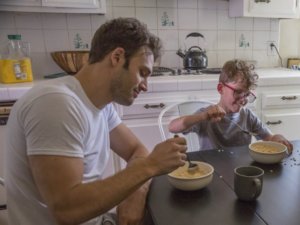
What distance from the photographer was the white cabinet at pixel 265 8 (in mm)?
2402

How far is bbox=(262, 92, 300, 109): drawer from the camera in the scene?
2.20m

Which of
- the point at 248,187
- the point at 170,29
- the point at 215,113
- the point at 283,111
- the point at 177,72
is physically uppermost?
the point at 170,29

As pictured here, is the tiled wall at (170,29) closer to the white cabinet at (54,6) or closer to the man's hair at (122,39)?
the white cabinet at (54,6)

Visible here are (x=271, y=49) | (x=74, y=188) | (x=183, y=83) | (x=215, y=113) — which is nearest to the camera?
(x=74, y=188)

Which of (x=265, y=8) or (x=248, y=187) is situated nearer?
(x=248, y=187)

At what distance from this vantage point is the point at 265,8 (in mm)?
2438

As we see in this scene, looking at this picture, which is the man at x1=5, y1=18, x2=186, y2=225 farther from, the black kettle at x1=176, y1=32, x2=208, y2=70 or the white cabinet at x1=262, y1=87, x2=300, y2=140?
the white cabinet at x1=262, y1=87, x2=300, y2=140

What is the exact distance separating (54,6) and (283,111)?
1934 mm

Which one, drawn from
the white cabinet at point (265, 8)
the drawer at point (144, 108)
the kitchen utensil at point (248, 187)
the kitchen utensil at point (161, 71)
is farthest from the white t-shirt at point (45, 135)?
the white cabinet at point (265, 8)

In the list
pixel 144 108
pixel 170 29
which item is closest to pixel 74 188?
pixel 144 108

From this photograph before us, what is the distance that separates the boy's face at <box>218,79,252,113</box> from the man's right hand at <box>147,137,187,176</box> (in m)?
0.74

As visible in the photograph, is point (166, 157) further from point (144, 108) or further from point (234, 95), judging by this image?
point (144, 108)

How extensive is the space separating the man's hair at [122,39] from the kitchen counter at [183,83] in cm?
102

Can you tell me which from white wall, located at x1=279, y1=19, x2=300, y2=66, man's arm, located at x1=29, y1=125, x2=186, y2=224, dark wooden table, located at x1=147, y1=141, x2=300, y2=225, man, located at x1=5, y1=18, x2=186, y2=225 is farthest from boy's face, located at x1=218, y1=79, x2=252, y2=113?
white wall, located at x1=279, y1=19, x2=300, y2=66
